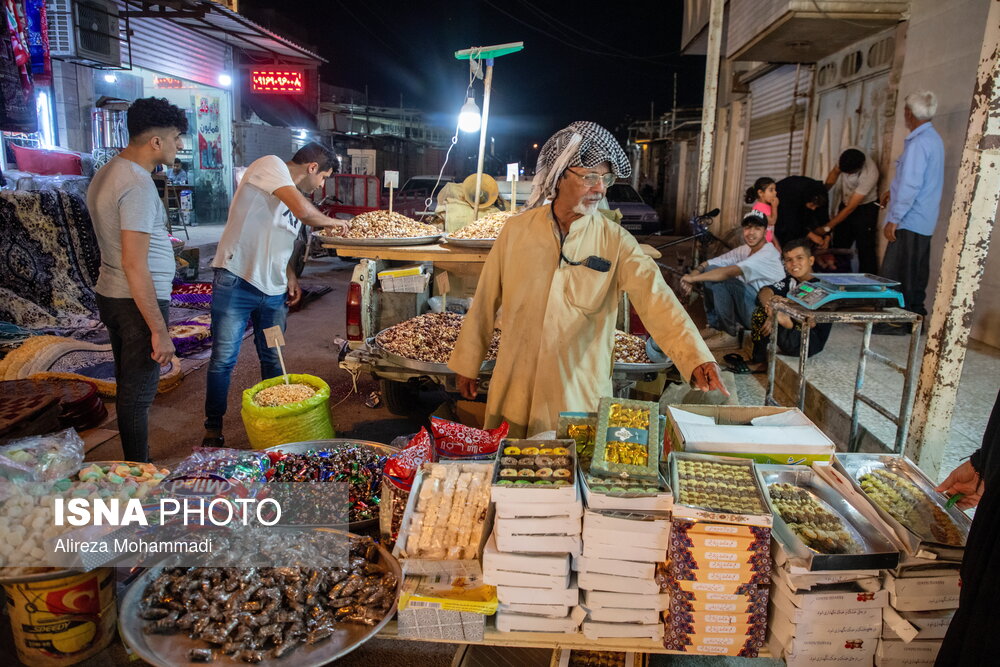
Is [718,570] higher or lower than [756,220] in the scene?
lower

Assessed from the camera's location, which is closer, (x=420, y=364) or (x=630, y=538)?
(x=630, y=538)

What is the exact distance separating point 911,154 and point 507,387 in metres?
4.86

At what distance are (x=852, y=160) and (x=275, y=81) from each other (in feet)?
58.8

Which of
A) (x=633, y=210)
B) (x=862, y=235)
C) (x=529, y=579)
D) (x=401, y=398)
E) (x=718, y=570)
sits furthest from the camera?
(x=633, y=210)

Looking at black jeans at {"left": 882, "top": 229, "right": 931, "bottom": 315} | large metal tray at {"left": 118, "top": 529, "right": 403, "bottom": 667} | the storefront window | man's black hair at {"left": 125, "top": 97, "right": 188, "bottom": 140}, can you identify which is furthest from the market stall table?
the storefront window

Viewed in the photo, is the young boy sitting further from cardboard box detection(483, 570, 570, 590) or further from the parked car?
the parked car

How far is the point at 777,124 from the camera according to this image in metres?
13.1

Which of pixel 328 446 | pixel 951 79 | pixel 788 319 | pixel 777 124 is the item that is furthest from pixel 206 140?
pixel 788 319

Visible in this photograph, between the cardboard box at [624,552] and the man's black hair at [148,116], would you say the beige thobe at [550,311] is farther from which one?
the man's black hair at [148,116]

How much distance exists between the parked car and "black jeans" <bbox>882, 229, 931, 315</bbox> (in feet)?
41.7

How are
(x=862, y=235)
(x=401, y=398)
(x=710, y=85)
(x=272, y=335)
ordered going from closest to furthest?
(x=272, y=335), (x=401, y=398), (x=862, y=235), (x=710, y=85)

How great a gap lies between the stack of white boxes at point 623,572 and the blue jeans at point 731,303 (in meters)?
5.45

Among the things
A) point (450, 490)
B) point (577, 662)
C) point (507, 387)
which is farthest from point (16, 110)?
point (577, 662)

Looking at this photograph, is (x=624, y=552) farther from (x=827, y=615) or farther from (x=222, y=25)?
(x=222, y=25)
